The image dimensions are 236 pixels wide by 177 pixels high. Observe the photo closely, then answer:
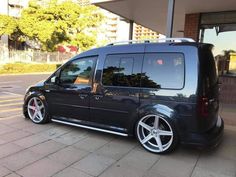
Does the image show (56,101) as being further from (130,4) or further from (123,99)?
(130,4)

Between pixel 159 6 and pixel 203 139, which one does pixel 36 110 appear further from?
pixel 159 6

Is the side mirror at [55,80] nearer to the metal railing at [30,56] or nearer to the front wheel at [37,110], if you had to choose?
the front wheel at [37,110]

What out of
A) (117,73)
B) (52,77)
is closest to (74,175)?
(117,73)

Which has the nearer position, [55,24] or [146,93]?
[146,93]

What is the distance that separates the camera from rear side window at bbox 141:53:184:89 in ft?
12.1

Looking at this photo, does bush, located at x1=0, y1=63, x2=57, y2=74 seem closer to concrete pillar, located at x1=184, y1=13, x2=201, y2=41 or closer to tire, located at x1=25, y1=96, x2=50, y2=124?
tire, located at x1=25, y1=96, x2=50, y2=124

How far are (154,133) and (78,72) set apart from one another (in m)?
1.95

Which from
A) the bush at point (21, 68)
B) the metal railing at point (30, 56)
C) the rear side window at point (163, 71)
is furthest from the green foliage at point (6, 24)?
the rear side window at point (163, 71)

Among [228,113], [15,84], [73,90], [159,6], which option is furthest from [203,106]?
[15,84]

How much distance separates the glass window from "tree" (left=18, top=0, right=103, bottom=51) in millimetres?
21210

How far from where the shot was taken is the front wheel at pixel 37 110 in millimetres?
5321

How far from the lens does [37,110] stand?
5.42 meters

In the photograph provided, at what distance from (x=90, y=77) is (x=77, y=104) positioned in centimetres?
60

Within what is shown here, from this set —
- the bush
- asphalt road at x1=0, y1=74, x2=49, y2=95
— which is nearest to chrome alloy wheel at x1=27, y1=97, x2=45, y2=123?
asphalt road at x1=0, y1=74, x2=49, y2=95
